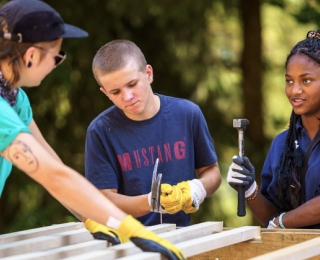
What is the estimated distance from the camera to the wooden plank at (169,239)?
8.53ft

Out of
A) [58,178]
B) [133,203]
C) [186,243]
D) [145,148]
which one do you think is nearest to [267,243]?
[186,243]

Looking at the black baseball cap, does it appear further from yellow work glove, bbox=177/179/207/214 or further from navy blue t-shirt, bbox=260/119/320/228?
navy blue t-shirt, bbox=260/119/320/228

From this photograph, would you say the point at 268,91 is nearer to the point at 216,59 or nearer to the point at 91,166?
the point at 216,59

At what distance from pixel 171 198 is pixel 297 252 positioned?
0.84 m

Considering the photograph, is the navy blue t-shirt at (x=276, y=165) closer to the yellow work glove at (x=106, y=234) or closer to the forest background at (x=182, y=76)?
the yellow work glove at (x=106, y=234)

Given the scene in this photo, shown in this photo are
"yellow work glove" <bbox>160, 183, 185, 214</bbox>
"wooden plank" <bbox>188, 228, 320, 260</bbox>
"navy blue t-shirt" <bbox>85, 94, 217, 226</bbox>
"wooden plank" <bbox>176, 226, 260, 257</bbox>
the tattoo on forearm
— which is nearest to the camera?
the tattoo on forearm

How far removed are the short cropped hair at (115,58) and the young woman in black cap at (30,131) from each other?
652 millimetres

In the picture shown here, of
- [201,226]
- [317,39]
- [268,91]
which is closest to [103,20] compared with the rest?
[268,91]

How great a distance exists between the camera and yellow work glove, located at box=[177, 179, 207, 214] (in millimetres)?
3461

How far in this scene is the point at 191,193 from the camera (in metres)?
3.47

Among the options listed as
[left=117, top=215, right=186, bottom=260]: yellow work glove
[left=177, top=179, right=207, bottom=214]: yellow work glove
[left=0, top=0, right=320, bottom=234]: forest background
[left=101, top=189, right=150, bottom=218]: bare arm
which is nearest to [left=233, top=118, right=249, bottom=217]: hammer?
[left=177, top=179, right=207, bottom=214]: yellow work glove

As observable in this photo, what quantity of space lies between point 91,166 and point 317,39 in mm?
1449

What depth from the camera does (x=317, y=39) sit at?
3766 mm

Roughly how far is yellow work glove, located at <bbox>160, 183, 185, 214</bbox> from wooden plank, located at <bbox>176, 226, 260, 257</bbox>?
1.12 feet
